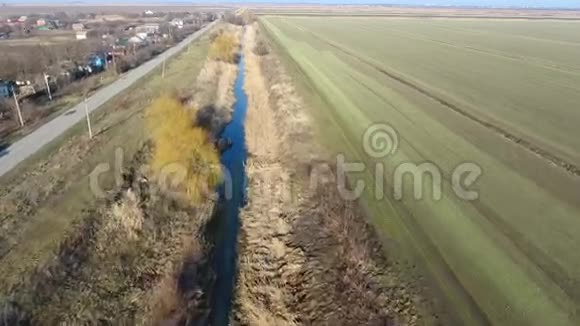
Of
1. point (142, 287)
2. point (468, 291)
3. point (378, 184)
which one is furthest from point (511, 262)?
point (142, 287)

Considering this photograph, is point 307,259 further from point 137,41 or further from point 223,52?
point 137,41

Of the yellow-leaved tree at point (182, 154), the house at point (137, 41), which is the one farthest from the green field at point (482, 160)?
the house at point (137, 41)

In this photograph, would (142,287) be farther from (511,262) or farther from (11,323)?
(511,262)

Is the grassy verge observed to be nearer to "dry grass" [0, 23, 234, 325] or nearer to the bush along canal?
"dry grass" [0, 23, 234, 325]

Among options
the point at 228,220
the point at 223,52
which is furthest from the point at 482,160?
the point at 223,52

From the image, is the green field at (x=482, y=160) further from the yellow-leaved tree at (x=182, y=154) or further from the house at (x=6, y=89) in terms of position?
the house at (x=6, y=89)

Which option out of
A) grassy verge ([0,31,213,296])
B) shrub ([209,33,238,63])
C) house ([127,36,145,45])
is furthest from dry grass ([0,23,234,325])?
house ([127,36,145,45])

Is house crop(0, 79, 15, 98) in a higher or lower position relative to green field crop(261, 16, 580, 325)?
lower
